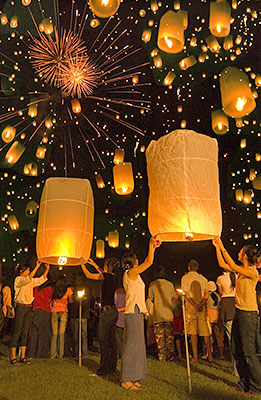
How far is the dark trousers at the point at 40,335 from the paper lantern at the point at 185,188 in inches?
159

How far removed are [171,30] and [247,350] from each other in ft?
11.2

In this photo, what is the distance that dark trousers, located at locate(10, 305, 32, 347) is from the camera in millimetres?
6469

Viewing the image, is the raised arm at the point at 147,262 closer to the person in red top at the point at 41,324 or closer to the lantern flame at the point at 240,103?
the lantern flame at the point at 240,103

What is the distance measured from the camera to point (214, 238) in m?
4.27

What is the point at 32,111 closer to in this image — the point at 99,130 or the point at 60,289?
the point at 60,289

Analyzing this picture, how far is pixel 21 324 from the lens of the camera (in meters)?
6.52

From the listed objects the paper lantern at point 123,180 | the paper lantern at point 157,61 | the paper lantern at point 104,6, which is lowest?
the paper lantern at point 123,180

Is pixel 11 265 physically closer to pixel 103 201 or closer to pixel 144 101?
pixel 103 201

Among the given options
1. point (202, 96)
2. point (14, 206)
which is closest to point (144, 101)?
point (202, 96)

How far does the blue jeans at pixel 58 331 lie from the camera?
7.49 metres

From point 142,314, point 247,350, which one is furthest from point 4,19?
point 247,350

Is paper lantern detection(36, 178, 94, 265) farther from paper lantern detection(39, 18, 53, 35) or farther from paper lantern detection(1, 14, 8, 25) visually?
paper lantern detection(1, 14, 8, 25)

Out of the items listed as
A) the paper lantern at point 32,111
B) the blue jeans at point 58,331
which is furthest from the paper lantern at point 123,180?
the paper lantern at point 32,111

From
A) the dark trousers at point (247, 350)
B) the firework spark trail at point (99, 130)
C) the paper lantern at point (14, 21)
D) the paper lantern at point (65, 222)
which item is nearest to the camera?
the dark trousers at point (247, 350)
